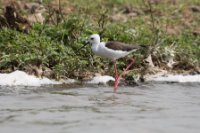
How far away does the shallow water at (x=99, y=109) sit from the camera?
707cm

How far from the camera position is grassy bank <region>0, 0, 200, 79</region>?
1031cm

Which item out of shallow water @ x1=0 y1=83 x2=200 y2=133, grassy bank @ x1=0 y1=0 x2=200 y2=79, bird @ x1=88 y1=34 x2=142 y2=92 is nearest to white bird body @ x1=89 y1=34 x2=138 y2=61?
bird @ x1=88 y1=34 x2=142 y2=92

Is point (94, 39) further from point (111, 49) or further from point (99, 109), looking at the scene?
point (99, 109)

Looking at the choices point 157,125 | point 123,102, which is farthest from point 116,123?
point 123,102

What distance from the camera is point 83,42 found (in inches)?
441

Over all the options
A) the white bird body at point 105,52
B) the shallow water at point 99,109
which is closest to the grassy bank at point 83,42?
the white bird body at point 105,52

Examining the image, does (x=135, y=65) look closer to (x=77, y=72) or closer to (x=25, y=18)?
(x=77, y=72)

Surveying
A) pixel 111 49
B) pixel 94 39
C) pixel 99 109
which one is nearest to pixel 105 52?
pixel 111 49

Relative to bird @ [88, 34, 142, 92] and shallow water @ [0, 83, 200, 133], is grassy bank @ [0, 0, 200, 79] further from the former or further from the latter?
shallow water @ [0, 83, 200, 133]

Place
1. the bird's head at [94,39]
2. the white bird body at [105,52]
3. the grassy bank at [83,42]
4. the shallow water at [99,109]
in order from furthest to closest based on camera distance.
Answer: the bird's head at [94,39], the white bird body at [105,52], the grassy bank at [83,42], the shallow water at [99,109]

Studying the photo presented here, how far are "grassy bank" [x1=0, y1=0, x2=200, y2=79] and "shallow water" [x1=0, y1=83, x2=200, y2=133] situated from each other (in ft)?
2.33

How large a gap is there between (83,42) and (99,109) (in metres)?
3.24

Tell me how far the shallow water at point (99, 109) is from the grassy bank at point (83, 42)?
710 millimetres

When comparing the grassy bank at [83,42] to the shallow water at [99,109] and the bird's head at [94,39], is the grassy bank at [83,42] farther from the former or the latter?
the shallow water at [99,109]
